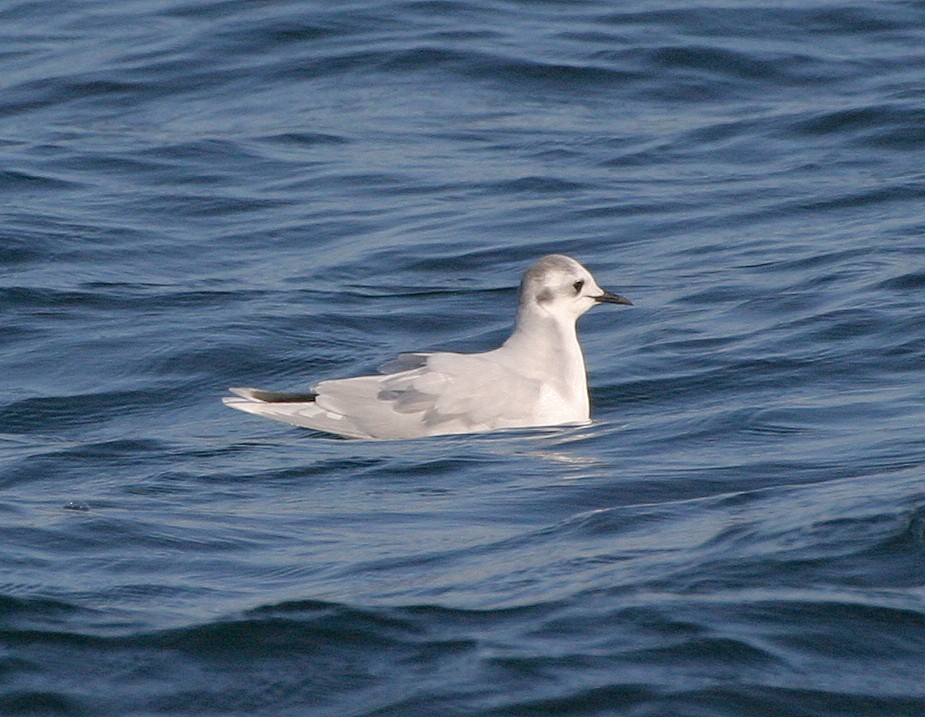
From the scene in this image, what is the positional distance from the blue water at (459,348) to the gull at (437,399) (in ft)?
0.67

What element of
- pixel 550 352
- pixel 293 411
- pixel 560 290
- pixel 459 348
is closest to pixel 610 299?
pixel 560 290

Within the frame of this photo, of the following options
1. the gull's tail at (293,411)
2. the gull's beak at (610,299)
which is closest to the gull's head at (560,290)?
the gull's beak at (610,299)

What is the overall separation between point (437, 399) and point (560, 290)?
3.61ft

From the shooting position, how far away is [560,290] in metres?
9.23

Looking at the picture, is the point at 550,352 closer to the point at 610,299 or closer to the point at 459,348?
the point at 610,299

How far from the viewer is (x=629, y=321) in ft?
35.2

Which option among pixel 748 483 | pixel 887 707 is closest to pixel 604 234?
pixel 748 483

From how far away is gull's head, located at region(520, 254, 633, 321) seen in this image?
30.2 feet

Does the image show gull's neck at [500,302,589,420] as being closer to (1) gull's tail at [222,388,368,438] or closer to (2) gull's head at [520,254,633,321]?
(2) gull's head at [520,254,633,321]

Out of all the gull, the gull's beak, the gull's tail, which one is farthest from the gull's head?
the gull's tail

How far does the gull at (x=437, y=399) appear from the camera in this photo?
27.8 feet

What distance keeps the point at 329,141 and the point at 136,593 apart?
30.9 feet

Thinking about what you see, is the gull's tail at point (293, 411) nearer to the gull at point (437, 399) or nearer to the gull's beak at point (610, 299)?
the gull at point (437, 399)

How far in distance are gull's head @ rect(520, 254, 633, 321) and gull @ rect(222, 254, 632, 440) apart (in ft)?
1.26
